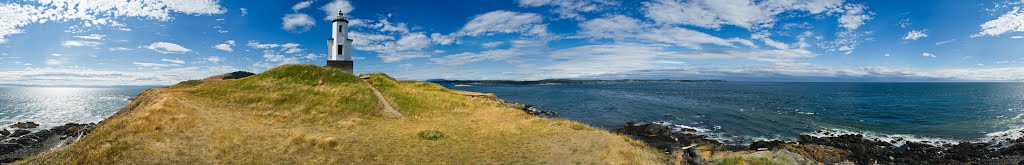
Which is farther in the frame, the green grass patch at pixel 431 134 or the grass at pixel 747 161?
the green grass patch at pixel 431 134

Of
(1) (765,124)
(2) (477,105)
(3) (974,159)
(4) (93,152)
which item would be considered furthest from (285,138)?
(1) (765,124)

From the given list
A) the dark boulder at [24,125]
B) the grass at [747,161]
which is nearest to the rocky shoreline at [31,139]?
the dark boulder at [24,125]

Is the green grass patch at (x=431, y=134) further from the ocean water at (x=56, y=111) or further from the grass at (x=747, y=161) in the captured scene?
the ocean water at (x=56, y=111)

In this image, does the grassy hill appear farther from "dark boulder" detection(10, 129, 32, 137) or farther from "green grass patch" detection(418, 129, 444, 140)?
"dark boulder" detection(10, 129, 32, 137)

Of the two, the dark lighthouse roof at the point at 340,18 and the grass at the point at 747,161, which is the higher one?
the dark lighthouse roof at the point at 340,18

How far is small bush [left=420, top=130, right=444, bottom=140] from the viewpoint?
18.5 m

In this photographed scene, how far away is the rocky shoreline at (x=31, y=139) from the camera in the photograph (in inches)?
956

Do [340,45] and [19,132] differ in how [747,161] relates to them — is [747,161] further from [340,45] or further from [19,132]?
[19,132]

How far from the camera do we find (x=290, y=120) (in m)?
23.8

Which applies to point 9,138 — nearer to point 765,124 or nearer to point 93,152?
point 93,152

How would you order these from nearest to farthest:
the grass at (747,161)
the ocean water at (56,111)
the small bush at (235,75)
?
the grass at (747,161), the ocean water at (56,111), the small bush at (235,75)

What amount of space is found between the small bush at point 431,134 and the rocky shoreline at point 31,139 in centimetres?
1873

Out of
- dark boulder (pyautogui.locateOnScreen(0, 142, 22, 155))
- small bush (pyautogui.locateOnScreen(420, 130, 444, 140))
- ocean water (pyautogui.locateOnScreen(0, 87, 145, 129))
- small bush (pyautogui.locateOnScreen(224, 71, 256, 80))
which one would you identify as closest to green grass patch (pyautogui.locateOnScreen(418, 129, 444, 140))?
small bush (pyautogui.locateOnScreen(420, 130, 444, 140))

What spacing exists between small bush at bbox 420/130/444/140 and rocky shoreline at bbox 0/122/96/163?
18.7m
